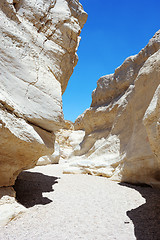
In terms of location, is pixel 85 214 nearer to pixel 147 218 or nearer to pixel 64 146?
pixel 147 218

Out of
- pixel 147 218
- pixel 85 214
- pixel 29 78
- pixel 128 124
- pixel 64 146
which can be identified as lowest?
pixel 85 214

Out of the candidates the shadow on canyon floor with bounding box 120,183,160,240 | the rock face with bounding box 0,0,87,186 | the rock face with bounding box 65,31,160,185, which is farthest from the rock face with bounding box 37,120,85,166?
the shadow on canyon floor with bounding box 120,183,160,240

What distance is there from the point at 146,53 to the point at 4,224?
9.55 m

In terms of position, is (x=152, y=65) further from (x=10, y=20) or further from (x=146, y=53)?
(x=10, y=20)

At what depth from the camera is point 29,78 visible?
402 cm

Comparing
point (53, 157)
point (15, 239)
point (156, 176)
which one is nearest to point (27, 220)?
point (15, 239)

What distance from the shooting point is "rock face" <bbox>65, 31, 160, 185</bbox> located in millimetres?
5062

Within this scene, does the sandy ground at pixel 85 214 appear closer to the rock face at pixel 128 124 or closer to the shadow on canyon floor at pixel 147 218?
the shadow on canyon floor at pixel 147 218

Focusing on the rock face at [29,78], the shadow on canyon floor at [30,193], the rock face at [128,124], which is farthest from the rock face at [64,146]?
the shadow on canyon floor at [30,193]

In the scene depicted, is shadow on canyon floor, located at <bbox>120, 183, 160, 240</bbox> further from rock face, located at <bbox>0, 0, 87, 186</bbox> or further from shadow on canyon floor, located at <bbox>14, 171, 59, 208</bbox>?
rock face, located at <bbox>0, 0, 87, 186</bbox>

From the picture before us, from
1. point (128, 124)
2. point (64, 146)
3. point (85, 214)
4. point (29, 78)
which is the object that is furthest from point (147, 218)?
point (64, 146)

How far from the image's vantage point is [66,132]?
87.4ft

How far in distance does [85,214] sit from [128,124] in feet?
18.0

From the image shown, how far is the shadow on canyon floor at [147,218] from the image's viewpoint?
7.93ft
